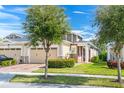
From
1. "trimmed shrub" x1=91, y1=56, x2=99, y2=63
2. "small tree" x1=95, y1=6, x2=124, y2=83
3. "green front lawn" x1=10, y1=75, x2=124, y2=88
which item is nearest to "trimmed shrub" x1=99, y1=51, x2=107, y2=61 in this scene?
"trimmed shrub" x1=91, y1=56, x2=99, y2=63

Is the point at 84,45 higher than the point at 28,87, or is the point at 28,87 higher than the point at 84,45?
the point at 84,45

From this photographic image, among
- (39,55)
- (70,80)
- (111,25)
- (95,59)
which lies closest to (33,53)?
(39,55)

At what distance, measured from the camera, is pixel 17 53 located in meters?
22.8

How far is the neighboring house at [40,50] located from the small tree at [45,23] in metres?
6.11

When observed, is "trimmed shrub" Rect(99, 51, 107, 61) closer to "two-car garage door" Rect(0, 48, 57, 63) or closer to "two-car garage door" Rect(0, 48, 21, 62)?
"two-car garage door" Rect(0, 48, 57, 63)

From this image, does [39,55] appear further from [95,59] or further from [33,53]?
[95,59]

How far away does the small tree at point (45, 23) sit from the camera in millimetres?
14195

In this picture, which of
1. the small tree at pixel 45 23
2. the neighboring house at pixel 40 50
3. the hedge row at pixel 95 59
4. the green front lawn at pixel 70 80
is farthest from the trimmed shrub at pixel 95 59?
the small tree at pixel 45 23

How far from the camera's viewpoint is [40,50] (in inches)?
838

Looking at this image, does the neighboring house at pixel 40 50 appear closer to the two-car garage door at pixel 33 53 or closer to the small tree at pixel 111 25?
the two-car garage door at pixel 33 53

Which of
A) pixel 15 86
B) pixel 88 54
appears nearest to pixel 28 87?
pixel 15 86
